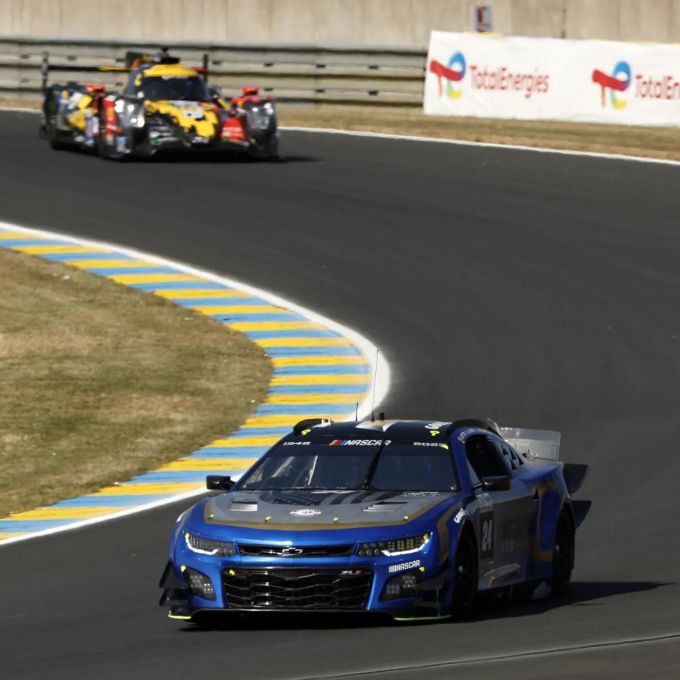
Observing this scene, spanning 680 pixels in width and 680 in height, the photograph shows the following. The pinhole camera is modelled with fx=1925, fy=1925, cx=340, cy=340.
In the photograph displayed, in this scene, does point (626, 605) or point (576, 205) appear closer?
point (626, 605)

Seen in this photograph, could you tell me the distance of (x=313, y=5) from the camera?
42375mm

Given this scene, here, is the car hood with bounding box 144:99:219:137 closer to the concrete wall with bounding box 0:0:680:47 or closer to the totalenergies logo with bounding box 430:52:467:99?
the totalenergies logo with bounding box 430:52:467:99

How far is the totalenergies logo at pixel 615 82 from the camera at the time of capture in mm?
33812

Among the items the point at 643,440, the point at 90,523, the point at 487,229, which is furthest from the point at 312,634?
the point at 487,229

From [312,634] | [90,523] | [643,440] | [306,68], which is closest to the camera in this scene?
[312,634]

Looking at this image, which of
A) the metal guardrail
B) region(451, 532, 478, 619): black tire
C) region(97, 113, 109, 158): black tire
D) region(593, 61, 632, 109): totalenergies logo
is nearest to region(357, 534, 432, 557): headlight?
region(451, 532, 478, 619): black tire

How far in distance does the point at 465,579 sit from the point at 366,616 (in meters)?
0.65

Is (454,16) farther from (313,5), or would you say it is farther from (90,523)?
(90,523)

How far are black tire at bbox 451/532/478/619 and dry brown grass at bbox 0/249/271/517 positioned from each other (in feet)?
19.4

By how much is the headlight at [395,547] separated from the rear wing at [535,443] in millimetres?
2450

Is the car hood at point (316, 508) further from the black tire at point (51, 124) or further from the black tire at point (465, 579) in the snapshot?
the black tire at point (51, 124)

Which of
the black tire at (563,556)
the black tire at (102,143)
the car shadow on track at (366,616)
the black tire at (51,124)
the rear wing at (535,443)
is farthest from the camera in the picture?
the black tire at (51,124)

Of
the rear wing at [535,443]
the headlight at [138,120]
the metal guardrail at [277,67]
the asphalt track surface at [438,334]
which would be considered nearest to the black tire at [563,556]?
the asphalt track surface at [438,334]

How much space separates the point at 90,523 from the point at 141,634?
172 inches
